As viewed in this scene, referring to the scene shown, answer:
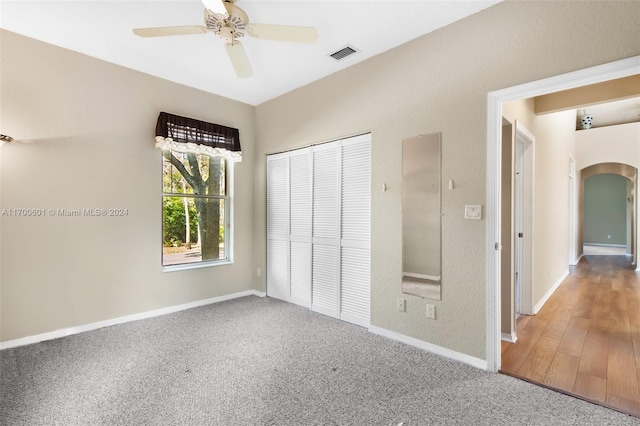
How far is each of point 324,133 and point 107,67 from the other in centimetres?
238

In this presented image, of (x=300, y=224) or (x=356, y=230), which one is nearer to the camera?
(x=356, y=230)

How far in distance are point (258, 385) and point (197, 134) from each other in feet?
9.61

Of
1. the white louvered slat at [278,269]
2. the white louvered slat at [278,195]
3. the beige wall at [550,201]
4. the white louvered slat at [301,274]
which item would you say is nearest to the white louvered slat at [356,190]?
the white louvered slat at [301,274]

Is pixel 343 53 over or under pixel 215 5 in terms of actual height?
over

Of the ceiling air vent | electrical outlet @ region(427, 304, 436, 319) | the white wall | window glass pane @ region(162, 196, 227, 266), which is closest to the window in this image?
window glass pane @ region(162, 196, 227, 266)

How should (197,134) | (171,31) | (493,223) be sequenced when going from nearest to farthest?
(171,31) < (493,223) < (197,134)

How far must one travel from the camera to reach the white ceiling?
234 cm

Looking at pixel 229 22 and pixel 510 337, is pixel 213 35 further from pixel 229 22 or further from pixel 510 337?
pixel 510 337

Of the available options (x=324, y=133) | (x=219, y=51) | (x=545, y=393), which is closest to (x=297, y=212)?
(x=324, y=133)

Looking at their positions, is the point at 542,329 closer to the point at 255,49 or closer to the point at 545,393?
the point at 545,393

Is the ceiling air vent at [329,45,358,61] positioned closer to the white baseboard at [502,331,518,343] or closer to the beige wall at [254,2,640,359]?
the beige wall at [254,2,640,359]

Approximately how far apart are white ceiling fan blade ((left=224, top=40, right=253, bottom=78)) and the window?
4.47ft

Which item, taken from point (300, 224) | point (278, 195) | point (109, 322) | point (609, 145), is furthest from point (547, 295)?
point (109, 322)

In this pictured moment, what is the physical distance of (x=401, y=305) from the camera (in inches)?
113
